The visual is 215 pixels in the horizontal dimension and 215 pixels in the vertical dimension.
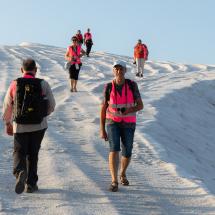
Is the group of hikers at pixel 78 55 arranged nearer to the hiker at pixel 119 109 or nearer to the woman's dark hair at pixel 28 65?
the hiker at pixel 119 109

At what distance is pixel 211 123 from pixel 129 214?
9.07 metres

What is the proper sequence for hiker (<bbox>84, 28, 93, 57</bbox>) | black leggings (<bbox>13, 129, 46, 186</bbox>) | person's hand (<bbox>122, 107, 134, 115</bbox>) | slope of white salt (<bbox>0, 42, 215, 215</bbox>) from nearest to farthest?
slope of white salt (<bbox>0, 42, 215, 215</bbox>) < black leggings (<bbox>13, 129, 46, 186</bbox>) < person's hand (<bbox>122, 107, 134, 115</bbox>) < hiker (<bbox>84, 28, 93, 57</bbox>)

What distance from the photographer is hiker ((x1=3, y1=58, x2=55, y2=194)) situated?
6.23 m

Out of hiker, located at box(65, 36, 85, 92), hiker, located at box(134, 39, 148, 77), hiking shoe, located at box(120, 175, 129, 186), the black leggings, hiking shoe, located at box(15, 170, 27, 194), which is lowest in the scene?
hiker, located at box(134, 39, 148, 77)

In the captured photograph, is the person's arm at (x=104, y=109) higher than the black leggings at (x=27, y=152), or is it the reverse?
the person's arm at (x=104, y=109)

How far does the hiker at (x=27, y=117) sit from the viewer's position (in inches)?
245

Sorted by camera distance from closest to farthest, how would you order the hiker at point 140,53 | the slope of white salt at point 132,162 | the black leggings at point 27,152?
the slope of white salt at point 132,162
the black leggings at point 27,152
the hiker at point 140,53

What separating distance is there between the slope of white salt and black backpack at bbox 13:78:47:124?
886 millimetres

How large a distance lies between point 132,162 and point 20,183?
94.4 inches

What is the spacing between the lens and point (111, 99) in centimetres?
670

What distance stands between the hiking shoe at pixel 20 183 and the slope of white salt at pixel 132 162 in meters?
0.11

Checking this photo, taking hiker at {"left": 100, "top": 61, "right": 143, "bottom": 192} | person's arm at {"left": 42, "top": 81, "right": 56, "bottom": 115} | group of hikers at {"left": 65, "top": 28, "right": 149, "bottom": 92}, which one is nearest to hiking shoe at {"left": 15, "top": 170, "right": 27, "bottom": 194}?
person's arm at {"left": 42, "top": 81, "right": 56, "bottom": 115}

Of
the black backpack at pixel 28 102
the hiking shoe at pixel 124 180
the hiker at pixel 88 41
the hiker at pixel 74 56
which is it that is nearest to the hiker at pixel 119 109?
the hiking shoe at pixel 124 180

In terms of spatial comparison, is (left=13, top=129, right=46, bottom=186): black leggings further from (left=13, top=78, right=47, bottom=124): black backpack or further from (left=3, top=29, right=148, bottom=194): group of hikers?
(left=13, top=78, right=47, bottom=124): black backpack
